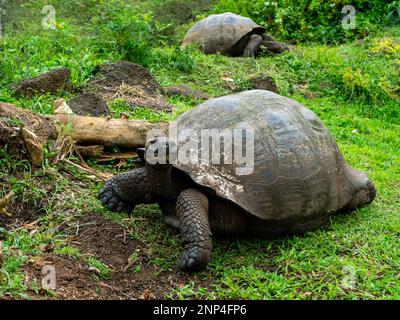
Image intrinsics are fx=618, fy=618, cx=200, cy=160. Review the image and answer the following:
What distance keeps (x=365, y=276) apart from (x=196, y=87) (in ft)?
16.6

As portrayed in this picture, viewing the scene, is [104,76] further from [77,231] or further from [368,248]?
[368,248]

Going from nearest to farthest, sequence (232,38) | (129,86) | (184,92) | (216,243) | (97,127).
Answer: (216,243) < (97,127) < (129,86) < (184,92) < (232,38)

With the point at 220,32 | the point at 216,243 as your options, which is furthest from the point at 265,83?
the point at 216,243

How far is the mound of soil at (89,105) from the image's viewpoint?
602cm

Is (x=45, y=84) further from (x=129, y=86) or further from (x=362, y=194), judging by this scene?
(x=362, y=194)

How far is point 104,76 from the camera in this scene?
7367mm

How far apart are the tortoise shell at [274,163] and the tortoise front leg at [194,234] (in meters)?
0.17

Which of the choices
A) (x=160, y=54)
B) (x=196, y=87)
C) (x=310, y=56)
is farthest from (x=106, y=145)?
(x=310, y=56)

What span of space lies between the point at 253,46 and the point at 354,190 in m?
6.28

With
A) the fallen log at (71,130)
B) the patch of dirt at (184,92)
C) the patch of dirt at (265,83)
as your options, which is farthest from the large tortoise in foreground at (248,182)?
the patch of dirt at (265,83)

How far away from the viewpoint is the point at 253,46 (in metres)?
10.8

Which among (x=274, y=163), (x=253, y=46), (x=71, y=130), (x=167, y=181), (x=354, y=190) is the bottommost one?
(x=253, y=46)

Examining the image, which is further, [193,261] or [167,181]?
[167,181]

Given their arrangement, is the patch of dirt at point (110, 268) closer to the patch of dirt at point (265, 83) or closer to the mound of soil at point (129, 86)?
the mound of soil at point (129, 86)
